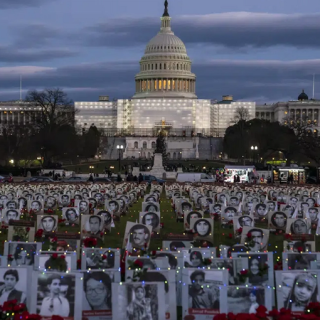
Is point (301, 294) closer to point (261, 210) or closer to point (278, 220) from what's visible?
point (278, 220)

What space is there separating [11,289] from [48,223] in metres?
10.2

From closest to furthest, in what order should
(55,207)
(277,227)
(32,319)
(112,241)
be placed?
(32,319) < (112,241) < (277,227) < (55,207)

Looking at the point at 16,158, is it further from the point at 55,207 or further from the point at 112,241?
the point at 112,241

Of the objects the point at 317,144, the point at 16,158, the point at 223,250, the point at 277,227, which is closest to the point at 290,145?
the point at 317,144

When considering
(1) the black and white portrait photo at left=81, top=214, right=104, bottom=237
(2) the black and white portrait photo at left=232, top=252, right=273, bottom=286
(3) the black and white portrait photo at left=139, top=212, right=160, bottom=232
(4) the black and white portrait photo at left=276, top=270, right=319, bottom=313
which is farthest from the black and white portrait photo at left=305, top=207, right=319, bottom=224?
(4) the black and white portrait photo at left=276, top=270, right=319, bottom=313

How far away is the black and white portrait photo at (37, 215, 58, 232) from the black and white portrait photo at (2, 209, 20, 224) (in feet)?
9.88

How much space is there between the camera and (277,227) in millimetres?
26688

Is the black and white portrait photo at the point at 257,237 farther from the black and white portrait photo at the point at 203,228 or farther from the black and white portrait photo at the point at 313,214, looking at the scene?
the black and white portrait photo at the point at 313,214

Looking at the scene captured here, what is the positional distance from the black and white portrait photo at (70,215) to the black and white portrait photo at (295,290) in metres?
15.3

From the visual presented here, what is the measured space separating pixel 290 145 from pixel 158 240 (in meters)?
94.5

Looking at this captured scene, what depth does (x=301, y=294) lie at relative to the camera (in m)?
13.1

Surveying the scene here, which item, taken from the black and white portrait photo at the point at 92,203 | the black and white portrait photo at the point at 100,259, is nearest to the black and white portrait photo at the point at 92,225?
the black and white portrait photo at the point at 100,259

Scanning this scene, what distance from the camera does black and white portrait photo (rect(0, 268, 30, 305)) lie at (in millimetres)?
13078

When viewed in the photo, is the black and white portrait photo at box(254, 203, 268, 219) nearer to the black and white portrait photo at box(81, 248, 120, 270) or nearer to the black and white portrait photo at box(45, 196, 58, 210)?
the black and white portrait photo at box(45, 196, 58, 210)
